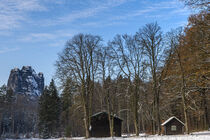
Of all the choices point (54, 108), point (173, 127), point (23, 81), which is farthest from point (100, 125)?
point (23, 81)

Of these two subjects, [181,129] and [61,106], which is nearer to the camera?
[181,129]

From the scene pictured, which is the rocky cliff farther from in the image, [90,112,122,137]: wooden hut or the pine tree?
[90,112,122,137]: wooden hut

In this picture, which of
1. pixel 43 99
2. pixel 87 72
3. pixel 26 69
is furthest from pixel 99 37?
pixel 26 69

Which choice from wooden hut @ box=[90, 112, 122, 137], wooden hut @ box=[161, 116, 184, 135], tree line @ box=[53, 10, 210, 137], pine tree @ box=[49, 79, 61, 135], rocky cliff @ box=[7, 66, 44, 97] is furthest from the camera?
rocky cliff @ box=[7, 66, 44, 97]

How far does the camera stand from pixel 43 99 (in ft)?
210

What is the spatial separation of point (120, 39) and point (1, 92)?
54.7 m

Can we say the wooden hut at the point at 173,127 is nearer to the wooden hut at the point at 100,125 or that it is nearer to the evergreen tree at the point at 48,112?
the wooden hut at the point at 100,125

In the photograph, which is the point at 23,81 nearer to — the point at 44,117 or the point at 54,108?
the point at 54,108

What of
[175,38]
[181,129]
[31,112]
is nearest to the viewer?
[175,38]

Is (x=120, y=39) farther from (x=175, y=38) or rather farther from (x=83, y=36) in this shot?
(x=175, y=38)

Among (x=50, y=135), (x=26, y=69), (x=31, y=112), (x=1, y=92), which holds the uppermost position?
(x=26, y=69)

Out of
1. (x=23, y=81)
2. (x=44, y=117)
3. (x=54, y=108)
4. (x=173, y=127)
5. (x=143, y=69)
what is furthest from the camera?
(x=23, y=81)

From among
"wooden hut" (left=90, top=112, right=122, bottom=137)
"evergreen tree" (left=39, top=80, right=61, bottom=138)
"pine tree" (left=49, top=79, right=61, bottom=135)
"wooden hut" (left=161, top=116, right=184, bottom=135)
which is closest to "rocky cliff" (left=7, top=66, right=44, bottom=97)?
"pine tree" (left=49, top=79, right=61, bottom=135)

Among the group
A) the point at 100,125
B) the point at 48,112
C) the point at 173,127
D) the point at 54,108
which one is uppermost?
the point at 54,108
